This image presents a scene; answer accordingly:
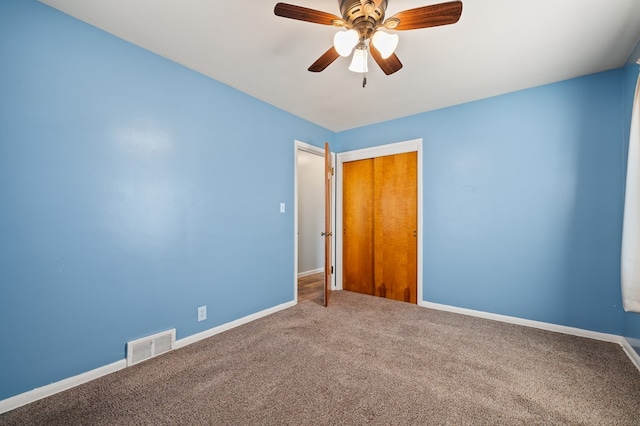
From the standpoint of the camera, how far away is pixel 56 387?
5.70 ft

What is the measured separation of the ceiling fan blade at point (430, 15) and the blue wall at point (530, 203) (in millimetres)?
2034

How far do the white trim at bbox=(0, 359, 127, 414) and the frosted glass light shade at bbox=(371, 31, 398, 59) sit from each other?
9.76ft

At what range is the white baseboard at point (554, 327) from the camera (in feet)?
7.27

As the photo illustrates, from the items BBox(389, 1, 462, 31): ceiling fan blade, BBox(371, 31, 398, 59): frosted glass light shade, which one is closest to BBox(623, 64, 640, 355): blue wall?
BBox(389, 1, 462, 31): ceiling fan blade

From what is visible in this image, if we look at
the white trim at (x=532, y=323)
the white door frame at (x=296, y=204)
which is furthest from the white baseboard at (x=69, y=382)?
the white trim at (x=532, y=323)

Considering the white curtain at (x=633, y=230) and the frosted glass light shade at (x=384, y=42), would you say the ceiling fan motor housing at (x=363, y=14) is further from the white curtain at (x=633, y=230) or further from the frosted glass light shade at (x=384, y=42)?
the white curtain at (x=633, y=230)

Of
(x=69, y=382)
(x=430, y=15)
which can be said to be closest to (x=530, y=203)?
(x=430, y=15)

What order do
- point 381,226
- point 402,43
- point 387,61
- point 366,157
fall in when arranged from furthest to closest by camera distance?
point 366,157 < point 381,226 < point 402,43 < point 387,61

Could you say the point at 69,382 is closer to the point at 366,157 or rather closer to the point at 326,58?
the point at 326,58

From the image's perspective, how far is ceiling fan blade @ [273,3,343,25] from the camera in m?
1.43

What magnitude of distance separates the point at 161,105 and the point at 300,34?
1350mm

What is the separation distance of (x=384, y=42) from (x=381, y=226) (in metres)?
2.59

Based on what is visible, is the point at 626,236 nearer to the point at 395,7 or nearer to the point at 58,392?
the point at 395,7

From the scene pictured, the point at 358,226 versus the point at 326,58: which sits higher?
the point at 326,58
